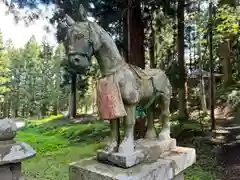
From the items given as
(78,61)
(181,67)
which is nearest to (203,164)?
(78,61)

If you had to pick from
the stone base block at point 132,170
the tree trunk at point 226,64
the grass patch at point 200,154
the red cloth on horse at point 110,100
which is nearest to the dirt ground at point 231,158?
the grass patch at point 200,154

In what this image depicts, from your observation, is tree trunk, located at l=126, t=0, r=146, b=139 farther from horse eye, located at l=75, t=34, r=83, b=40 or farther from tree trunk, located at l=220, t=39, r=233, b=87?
tree trunk, located at l=220, t=39, r=233, b=87

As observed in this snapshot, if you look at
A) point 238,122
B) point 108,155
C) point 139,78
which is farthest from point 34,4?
point 238,122

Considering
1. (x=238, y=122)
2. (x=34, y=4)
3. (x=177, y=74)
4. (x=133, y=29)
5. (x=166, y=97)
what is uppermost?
(x=34, y=4)

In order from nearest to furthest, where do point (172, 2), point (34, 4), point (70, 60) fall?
point (70, 60), point (34, 4), point (172, 2)

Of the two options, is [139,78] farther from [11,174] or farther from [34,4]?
[34,4]

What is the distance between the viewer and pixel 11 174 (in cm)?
113

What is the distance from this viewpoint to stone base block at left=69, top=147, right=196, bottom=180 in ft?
4.63

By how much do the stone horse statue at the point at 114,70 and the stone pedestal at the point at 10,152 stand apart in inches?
19.3

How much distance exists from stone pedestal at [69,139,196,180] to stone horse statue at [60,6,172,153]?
0.37 ft

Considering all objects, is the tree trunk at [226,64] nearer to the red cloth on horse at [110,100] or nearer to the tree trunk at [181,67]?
the tree trunk at [181,67]

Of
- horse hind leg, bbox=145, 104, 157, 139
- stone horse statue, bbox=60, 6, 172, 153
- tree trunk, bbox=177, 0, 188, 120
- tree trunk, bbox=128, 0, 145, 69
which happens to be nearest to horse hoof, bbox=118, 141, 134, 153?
stone horse statue, bbox=60, 6, 172, 153

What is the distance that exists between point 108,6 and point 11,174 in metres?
4.00

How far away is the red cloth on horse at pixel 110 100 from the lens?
149cm
